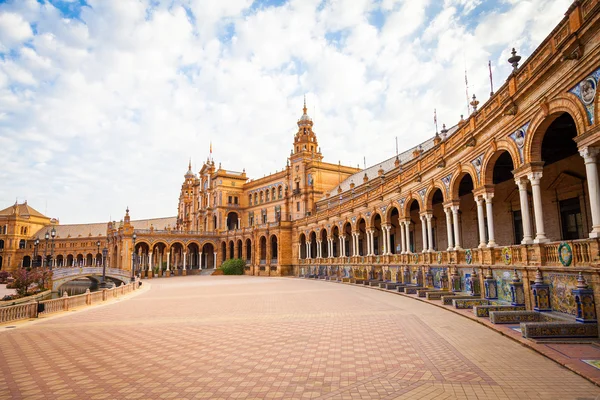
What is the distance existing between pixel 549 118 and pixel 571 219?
24.7ft

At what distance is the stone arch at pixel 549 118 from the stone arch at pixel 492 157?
→ 0.64 meters

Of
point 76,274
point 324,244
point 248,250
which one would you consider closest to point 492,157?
point 324,244

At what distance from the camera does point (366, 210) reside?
101ft

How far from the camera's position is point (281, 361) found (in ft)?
25.0

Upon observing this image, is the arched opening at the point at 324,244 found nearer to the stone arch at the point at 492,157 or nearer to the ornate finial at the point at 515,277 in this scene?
the stone arch at the point at 492,157

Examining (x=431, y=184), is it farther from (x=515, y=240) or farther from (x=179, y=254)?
(x=179, y=254)

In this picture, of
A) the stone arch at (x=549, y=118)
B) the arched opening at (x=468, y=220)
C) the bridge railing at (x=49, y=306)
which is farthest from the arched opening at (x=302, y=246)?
the stone arch at (x=549, y=118)

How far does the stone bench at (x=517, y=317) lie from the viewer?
32.8 ft

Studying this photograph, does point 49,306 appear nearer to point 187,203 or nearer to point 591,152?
point 591,152

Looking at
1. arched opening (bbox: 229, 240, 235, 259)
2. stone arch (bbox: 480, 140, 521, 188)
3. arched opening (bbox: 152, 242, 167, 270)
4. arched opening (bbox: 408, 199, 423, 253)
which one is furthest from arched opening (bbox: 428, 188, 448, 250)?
arched opening (bbox: 229, 240, 235, 259)

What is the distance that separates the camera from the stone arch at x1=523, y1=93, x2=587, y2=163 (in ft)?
28.9

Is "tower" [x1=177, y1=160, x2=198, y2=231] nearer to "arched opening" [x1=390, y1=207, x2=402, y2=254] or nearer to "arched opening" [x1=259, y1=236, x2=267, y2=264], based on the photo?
"arched opening" [x1=259, y1=236, x2=267, y2=264]

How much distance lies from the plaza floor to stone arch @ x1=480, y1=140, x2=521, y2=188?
5.23m

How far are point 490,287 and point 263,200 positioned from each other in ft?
181
